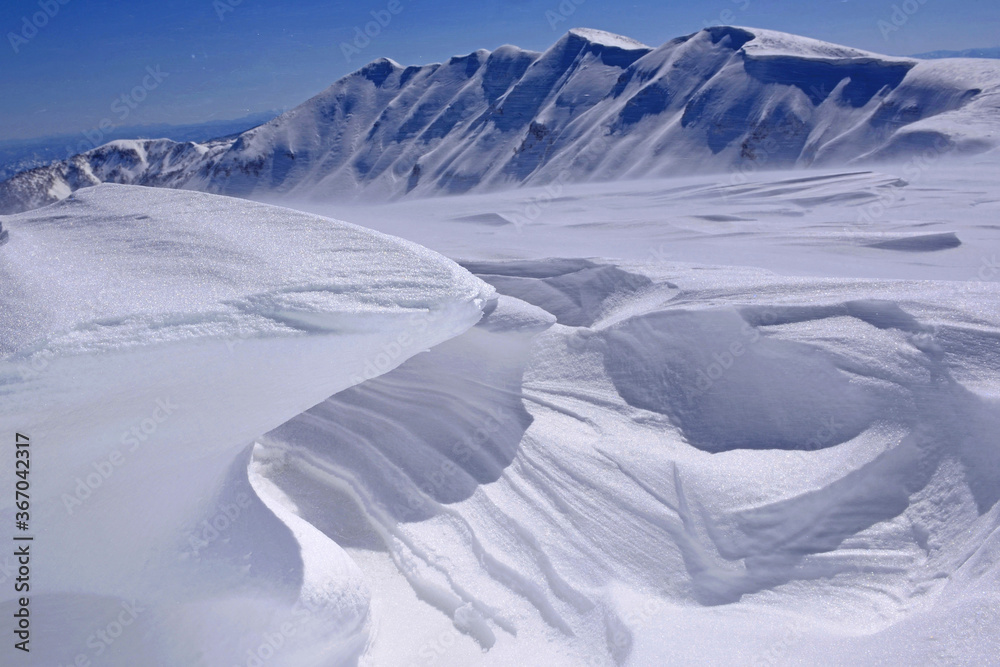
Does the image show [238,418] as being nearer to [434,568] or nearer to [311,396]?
[311,396]

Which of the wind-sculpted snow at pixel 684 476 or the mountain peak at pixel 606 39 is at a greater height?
the mountain peak at pixel 606 39

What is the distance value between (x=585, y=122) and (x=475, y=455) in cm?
2279

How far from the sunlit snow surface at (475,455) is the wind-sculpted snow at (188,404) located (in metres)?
0.01

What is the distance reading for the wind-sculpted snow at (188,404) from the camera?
8.05 feet

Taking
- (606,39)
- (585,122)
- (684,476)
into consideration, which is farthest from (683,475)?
(606,39)

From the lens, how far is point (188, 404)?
8.71ft

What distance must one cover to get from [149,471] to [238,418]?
398 mm

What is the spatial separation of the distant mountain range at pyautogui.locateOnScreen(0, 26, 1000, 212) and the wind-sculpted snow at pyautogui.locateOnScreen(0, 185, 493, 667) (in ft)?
58.2

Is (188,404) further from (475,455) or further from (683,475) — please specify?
(683,475)

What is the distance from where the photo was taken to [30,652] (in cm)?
273

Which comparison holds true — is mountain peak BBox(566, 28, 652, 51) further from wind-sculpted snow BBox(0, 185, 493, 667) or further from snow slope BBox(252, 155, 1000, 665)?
wind-sculpted snow BBox(0, 185, 493, 667)

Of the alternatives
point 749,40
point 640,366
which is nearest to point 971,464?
point 640,366

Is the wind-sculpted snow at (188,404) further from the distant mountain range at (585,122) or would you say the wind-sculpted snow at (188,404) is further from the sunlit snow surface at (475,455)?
the distant mountain range at (585,122)

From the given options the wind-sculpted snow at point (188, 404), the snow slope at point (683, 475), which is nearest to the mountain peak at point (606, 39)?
the snow slope at point (683, 475)
